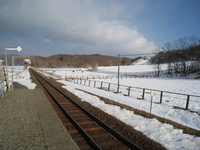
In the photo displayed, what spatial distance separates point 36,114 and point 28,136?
2769 mm

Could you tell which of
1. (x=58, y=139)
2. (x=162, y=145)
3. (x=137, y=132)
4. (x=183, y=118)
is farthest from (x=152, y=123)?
(x=58, y=139)

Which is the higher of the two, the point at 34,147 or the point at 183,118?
the point at 34,147

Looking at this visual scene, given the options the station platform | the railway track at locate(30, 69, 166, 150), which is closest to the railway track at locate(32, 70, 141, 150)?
the railway track at locate(30, 69, 166, 150)

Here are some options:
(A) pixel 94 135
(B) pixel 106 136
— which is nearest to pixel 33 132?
(A) pixel 94 135

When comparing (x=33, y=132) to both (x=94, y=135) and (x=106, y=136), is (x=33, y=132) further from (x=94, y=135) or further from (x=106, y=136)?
(x=106, y=136)

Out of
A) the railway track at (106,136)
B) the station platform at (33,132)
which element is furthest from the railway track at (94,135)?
the station platform at (33,132)

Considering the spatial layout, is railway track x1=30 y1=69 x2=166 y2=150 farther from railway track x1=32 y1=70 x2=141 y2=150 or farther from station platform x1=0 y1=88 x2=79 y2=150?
station platform x1=0 y1=88 x2=79 y2=150

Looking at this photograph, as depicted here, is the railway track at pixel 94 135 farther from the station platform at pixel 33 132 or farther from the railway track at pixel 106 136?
the station platform at pixel 33 132

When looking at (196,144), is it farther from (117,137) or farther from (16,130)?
(16,130)

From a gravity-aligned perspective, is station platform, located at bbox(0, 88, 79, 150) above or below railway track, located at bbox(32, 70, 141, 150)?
above

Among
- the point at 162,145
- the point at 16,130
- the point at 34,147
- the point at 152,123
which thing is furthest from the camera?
the point at 152,123

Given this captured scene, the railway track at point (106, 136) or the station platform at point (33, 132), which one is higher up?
the station platform at point (33, 132)

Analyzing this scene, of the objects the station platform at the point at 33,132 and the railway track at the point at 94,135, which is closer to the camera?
the station platform at the point at 33,132

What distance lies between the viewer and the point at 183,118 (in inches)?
361
